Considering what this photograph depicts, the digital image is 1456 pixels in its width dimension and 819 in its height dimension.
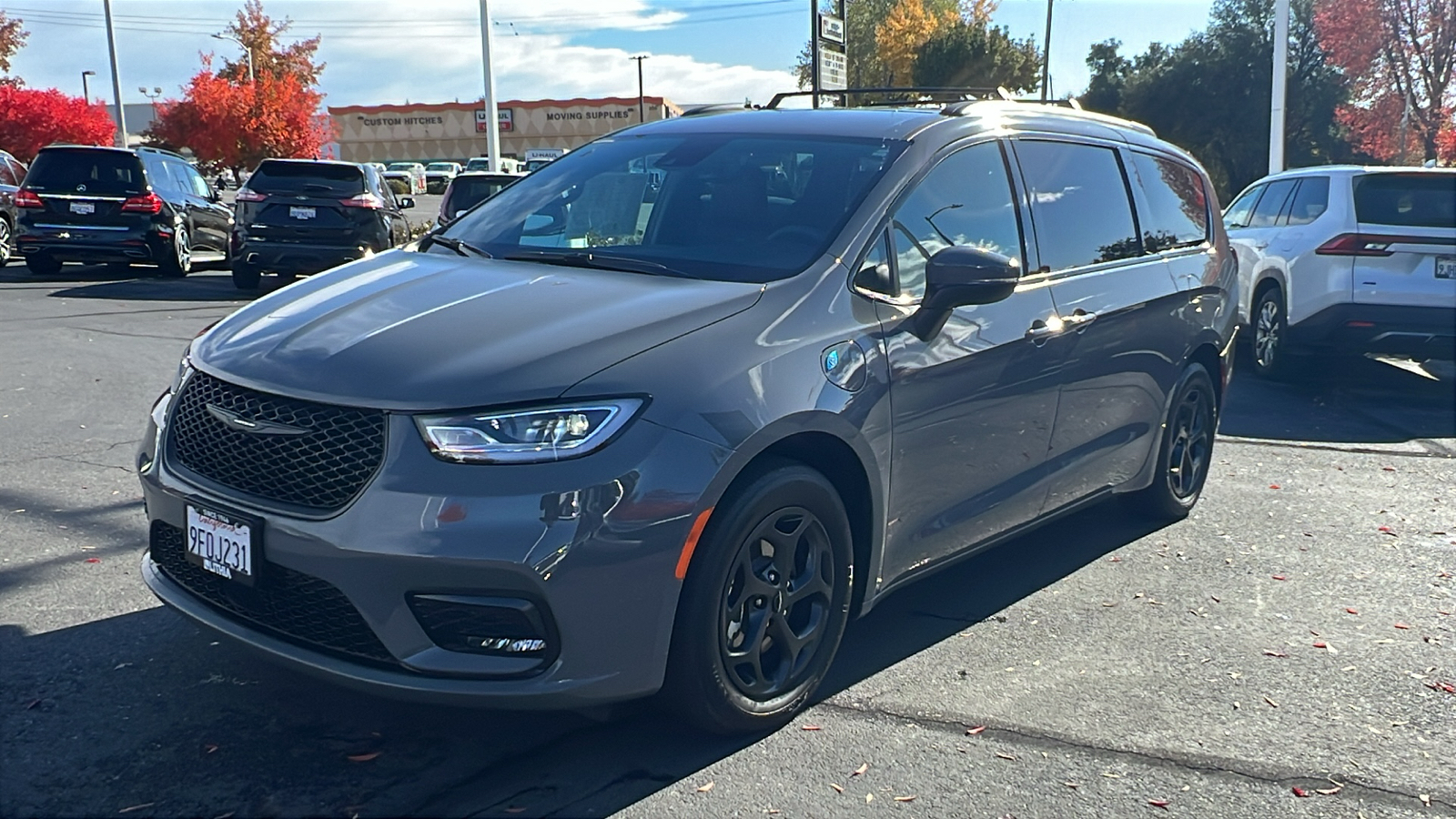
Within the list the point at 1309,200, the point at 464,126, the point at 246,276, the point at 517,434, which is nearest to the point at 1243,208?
the point at 1309,200

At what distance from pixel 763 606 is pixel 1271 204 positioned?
9.20 meters

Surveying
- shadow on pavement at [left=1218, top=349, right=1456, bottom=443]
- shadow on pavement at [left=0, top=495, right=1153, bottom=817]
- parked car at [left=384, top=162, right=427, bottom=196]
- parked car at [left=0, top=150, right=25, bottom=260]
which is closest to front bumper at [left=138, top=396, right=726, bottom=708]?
shadow on pavement at [left=0, top=495, right=1153, bottom=817]

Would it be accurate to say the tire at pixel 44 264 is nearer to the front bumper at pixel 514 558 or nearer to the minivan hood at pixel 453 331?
the minivan hood at pixel 453 331

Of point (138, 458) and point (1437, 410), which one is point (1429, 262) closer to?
point (1437, 410)

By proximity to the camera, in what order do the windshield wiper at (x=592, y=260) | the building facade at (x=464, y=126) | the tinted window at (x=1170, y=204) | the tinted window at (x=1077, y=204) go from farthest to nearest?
the building facade at (x=464, y=126)
the tinted window at (x=1170, y=204)
the tinted window at (x=1077, y=204)
the windshield wiper at (x=592, y=260)

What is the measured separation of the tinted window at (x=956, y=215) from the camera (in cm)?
421

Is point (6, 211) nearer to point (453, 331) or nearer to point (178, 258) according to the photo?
Answer: point (178, 258)

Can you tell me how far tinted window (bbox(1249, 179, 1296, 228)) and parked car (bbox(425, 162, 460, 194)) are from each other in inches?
Answer: 2029

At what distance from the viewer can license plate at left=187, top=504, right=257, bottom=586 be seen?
3.33 metres

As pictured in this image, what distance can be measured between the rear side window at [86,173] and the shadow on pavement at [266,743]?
13827mm

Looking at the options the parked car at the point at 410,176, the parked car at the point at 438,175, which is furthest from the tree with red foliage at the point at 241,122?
the parked car at the point at 438,175

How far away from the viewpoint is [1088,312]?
501 centimetres

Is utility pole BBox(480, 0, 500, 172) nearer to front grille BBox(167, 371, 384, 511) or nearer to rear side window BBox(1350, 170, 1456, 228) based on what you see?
rear side window BBox(1350, 170, 1456, 228)

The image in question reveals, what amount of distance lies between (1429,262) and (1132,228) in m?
5.19
